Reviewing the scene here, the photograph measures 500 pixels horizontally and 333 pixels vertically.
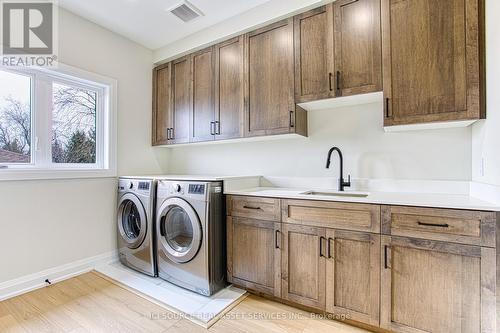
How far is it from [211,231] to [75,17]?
2.49m

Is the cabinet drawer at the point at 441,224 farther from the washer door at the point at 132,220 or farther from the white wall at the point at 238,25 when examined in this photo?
the washer door at the point at 132,220

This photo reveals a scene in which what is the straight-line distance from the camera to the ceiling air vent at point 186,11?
225 cm

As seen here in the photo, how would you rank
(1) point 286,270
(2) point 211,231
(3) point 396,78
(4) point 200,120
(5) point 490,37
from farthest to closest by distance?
(4) point 200,120 → (2) point 211,231 → (1) point 286,270 → (3) point 396,78 → (5) point 490,37

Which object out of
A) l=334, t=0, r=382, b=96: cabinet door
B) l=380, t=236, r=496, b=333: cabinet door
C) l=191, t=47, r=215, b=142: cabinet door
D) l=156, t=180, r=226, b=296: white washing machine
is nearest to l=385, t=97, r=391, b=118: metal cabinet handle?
l=334, t=0, r=382, b=96: cabinet door

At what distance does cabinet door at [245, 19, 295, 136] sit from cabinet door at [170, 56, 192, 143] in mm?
831

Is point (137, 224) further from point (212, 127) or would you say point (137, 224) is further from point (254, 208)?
point (254, 208)

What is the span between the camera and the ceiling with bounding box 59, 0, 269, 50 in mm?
2227

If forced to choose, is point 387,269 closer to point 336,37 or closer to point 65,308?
point 336,37

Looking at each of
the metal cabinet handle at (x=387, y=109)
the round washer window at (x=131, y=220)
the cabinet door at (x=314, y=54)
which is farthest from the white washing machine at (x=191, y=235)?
the metal cabinet handle at (x=387, y=109)

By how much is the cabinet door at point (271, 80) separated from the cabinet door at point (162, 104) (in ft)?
3.87

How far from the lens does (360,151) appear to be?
2158 mm

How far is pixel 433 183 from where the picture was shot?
73.9 inches

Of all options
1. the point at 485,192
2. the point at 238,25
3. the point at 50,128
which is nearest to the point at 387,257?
the point at 485,192

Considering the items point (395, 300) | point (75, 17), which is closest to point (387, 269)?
point (395, 300)
